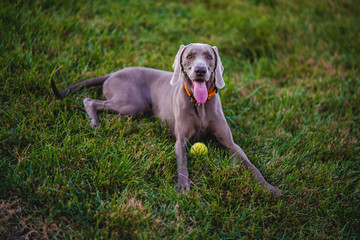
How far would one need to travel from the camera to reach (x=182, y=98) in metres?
2.77

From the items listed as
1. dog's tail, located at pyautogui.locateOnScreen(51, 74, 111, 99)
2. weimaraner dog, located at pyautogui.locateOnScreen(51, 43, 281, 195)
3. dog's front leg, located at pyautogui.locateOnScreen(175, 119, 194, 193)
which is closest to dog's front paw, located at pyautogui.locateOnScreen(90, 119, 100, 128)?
weimaraner dog, located at pyautogui.locateOnScreen(51, 43, 281, 195)

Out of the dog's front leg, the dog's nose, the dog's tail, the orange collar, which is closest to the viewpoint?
the dog's front leg

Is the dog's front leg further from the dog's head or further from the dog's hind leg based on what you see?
the dog's hind leg

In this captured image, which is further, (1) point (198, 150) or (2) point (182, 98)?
(2) point (182, 98)

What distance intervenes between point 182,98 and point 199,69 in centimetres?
42

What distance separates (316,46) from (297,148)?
307 centimetres

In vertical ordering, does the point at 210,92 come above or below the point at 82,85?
above

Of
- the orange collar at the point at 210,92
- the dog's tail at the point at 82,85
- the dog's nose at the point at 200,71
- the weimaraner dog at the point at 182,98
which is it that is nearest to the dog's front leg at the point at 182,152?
the weimaraner dog at the point at 182,98

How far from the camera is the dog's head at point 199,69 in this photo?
8.18 ft

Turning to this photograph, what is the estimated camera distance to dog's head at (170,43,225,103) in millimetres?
2494

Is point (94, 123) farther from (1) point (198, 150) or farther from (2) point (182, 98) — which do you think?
(1) point (198, 150)

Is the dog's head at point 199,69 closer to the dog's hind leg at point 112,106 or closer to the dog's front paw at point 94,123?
the dog's hind leg at point 112,106

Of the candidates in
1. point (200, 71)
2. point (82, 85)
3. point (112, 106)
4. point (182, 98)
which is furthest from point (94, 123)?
point (200, 71)

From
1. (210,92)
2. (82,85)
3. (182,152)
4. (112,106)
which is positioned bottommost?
(182,152)
